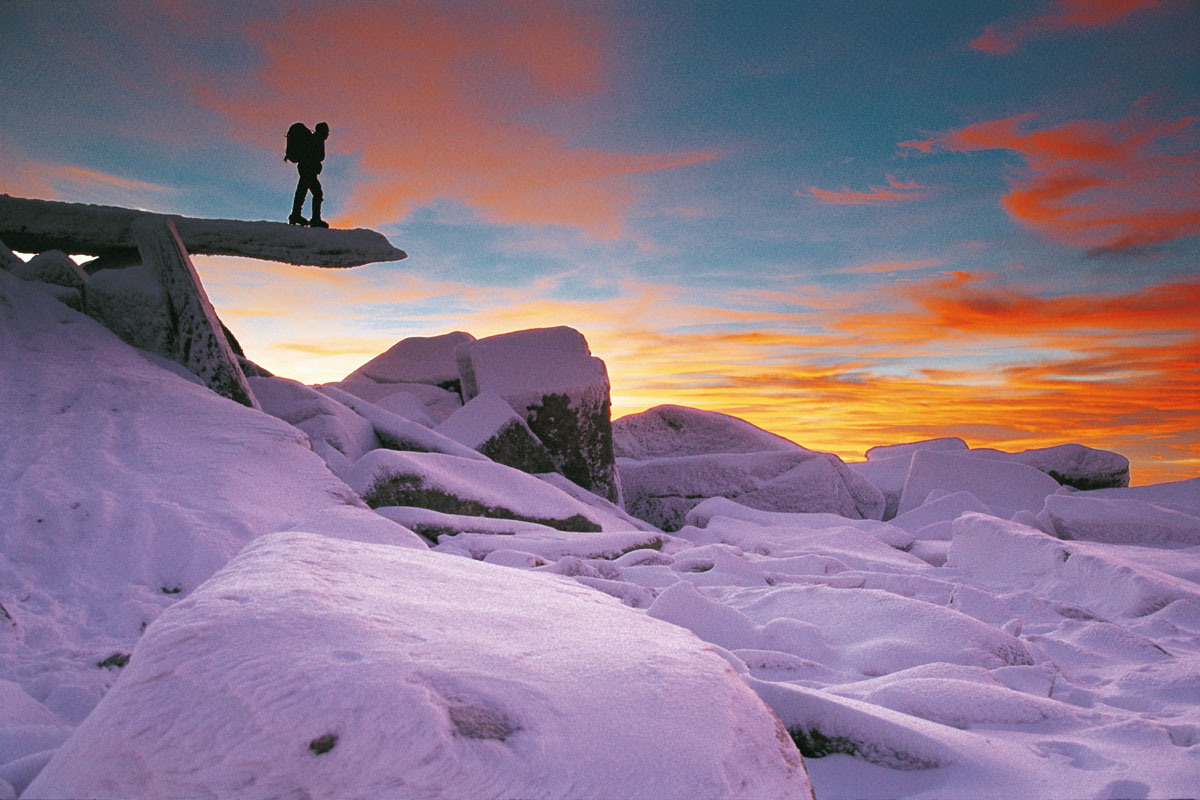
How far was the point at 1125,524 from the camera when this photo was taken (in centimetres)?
586

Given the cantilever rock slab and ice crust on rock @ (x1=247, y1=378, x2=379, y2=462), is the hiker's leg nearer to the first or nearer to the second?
the cantilever rock slab

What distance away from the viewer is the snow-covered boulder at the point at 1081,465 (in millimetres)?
8555

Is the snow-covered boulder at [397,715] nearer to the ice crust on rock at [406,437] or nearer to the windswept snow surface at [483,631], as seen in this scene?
the windswept snow surface at [483,631]

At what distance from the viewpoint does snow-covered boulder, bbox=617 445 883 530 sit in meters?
7.24

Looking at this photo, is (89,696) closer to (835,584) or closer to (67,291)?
(835,584)

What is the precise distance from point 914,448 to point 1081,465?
2255mm

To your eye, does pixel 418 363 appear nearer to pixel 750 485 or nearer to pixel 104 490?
pixel 750 485

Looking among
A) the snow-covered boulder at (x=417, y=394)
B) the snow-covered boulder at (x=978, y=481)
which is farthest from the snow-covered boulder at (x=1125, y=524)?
the snow-covered boulder at (x=417, y=394)

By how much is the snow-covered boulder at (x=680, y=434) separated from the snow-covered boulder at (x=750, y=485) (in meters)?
0.90

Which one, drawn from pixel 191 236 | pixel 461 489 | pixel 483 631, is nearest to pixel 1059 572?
pixel 461 489

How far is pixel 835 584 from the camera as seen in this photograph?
3627 mm

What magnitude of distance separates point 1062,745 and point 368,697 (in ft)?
5.22

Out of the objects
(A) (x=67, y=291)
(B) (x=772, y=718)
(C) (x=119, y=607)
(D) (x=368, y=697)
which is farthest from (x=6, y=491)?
(B) (x=772, y=718)

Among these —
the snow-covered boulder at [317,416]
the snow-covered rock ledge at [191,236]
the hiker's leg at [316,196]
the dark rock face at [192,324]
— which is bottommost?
the snow-covered boulder at [317,416]
